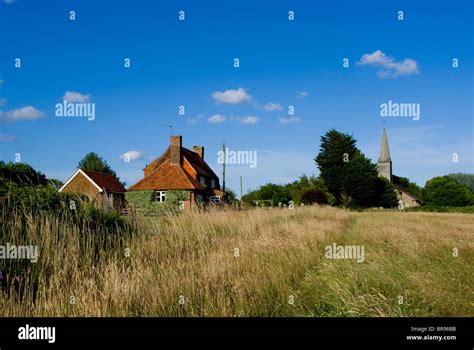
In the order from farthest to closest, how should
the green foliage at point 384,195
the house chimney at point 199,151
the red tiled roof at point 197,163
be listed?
1. the green foliage at point 384,195
2. the house chimney at point 199,151
3. the red tiled roof at point 197,163

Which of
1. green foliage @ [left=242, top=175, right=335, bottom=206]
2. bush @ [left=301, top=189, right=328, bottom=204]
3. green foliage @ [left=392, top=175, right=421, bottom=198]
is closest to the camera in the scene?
green foliage @ [left=242, top=175, right=335, bottom=206]

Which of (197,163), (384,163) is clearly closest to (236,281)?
(197,163)

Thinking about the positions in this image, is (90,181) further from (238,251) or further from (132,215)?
(238,251)

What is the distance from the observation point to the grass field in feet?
13.0

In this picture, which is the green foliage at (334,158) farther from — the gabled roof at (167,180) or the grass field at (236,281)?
the grass field at (236,281)

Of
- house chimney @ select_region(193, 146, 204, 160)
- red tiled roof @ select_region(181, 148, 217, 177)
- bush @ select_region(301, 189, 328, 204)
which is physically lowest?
bush @ select_region(301, 189, 328, 204)

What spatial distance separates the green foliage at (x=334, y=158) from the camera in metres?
42.9

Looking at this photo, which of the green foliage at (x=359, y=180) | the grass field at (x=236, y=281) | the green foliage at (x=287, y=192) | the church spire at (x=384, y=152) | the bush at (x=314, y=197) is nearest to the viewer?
the grass field at (x=236, y=281)

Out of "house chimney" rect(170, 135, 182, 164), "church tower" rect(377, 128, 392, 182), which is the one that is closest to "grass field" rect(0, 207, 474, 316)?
"house chimney" rect(170, 135, 182, 164)

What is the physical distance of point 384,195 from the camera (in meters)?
53.0

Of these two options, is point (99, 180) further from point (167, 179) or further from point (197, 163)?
point (197, 163)

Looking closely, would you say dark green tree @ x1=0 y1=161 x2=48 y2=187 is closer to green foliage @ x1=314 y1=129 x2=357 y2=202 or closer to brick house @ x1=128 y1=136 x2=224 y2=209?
brick house @ x1=128 y1=136 x2=224 y2=209

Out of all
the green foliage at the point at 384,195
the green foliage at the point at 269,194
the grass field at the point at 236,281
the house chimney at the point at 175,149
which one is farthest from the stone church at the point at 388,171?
the grass field at the point at 236,281

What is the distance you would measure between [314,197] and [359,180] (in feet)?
28.5
